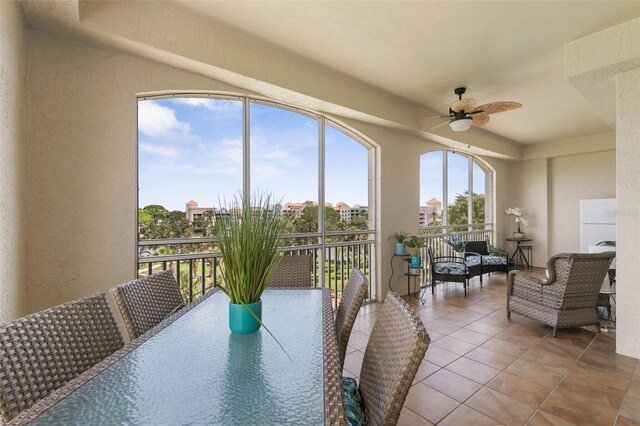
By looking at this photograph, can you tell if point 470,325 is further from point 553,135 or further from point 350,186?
point 553,135

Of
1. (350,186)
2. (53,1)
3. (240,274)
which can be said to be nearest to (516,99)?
(350,186)

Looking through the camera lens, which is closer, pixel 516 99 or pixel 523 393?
pixel 523 393

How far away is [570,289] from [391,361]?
3083 mm

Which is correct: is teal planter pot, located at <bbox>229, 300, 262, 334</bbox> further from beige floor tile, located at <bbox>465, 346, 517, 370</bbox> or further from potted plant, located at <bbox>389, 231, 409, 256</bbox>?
potted plant, located at <bbox>389, 231, 409, 256</bbox>

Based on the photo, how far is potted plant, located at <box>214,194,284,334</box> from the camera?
50.7 inches

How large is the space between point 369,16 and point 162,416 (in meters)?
2.90

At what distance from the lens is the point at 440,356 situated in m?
2.72

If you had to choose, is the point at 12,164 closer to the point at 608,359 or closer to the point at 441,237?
the point at 608,359

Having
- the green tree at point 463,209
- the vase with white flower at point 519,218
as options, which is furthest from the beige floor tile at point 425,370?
the vase with white flower at point 519,218

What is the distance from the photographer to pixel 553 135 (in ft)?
20.6

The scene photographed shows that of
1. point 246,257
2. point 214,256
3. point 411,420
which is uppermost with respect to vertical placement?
point 246,257

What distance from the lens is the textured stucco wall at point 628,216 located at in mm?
2695

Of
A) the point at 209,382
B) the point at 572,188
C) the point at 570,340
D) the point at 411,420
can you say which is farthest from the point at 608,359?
the point at 572,188

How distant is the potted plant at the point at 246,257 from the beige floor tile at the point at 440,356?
192 cm
